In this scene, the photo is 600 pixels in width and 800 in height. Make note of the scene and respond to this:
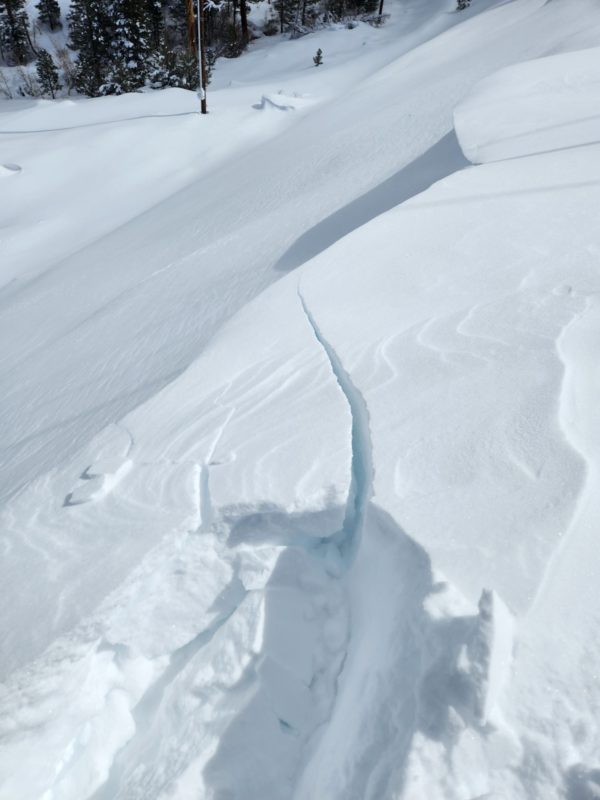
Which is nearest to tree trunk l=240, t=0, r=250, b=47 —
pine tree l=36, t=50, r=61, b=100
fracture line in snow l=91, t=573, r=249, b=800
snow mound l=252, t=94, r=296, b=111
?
pine tree l=36, t=50, r=61, b=100

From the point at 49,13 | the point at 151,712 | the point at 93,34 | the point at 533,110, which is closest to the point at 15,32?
the point at 49,13

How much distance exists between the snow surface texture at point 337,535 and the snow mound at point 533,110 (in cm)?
83

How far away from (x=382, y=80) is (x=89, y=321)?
7344 mm

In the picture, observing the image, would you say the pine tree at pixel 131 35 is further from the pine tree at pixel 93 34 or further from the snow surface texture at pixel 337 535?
the snow surface texture at pixel 337 535

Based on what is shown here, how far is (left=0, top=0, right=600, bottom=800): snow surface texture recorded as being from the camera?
100 centimetres

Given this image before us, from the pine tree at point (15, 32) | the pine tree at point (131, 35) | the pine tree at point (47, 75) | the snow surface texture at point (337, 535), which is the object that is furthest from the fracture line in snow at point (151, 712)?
the pine tree at point (15, 32)

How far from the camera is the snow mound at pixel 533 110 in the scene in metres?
3.87

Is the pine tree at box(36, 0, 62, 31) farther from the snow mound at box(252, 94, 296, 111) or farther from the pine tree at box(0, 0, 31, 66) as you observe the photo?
the snow mound at box(252, 94, 296, 111)

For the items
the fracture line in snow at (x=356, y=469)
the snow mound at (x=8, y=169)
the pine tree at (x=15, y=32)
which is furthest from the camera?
the pine tree at (x=15, y=32)

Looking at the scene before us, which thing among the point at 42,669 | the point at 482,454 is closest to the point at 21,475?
the point at 42,669

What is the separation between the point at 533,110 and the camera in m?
4.44

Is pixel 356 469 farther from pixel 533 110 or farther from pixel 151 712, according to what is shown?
pixel 533 110

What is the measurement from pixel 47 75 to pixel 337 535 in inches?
788

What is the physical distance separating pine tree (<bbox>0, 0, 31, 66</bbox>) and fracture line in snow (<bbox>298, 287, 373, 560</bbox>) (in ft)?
83.0
